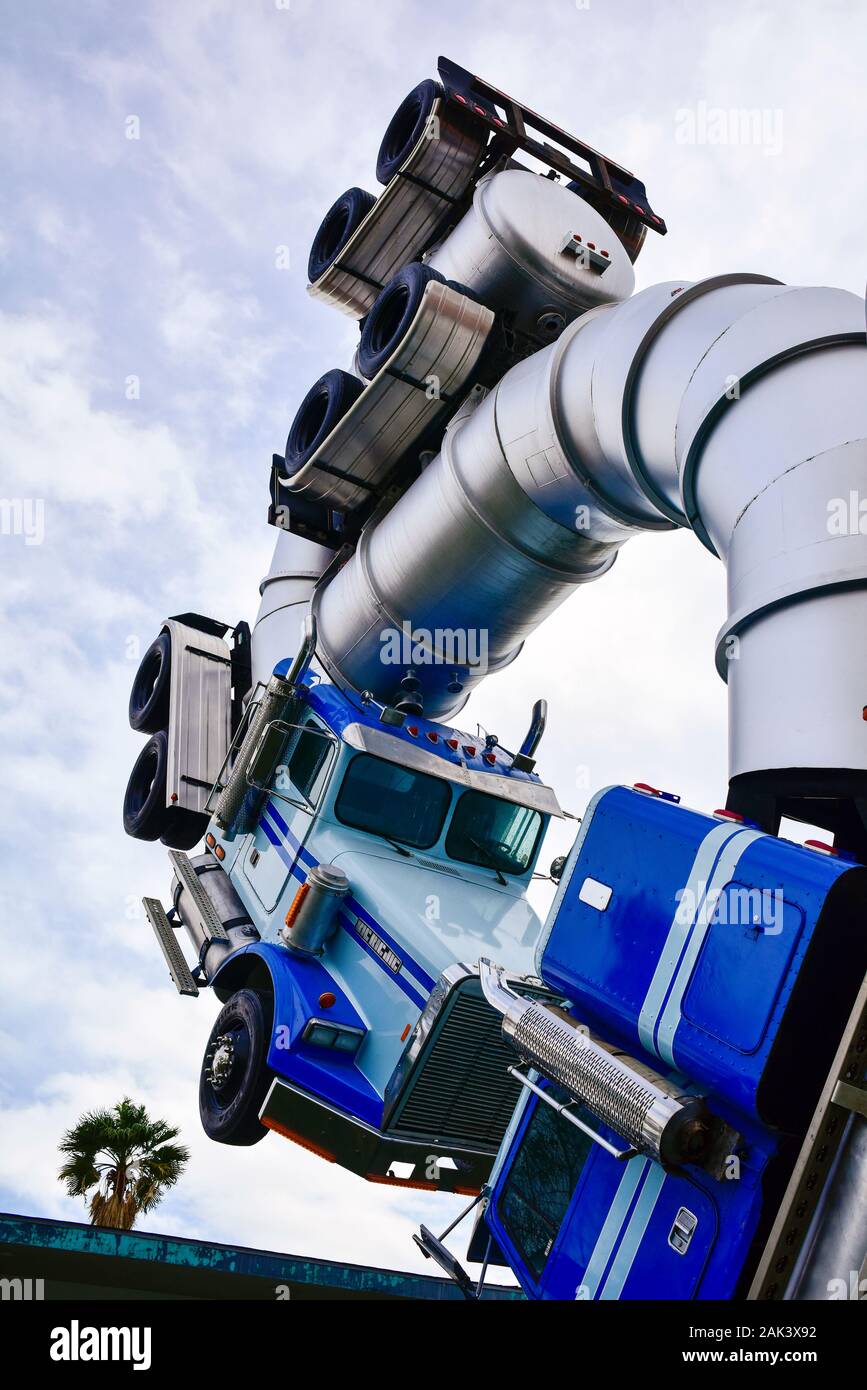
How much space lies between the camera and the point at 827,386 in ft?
15.0

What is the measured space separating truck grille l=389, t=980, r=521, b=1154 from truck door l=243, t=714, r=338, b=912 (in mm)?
2241

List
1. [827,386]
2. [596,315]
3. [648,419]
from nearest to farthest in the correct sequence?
[827,386] < [648,419] < [596,315]

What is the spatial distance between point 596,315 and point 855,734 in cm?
452

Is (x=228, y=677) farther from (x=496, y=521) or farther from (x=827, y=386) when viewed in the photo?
(x=827, y=386)

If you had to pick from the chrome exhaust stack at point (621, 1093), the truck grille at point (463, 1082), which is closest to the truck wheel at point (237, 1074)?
the truck grille at point (463, 1082)

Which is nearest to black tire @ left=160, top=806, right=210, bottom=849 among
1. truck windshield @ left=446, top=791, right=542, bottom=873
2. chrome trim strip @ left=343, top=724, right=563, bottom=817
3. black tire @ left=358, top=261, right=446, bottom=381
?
chrome trim strip @ left=343, top=724, right=563, bottom=817

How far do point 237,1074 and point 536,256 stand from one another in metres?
6.96

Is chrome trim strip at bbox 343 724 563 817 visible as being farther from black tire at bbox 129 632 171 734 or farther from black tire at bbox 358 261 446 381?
black tire at bbox 129 632 171 734

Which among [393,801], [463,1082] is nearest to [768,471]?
[463,1082]

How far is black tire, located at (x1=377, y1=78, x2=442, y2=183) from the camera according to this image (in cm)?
977

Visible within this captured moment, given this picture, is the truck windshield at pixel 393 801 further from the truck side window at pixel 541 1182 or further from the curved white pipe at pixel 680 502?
the truck side window at pixel 541 1182

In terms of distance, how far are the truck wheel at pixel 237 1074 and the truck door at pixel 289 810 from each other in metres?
1.18

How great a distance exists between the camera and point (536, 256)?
846cm
